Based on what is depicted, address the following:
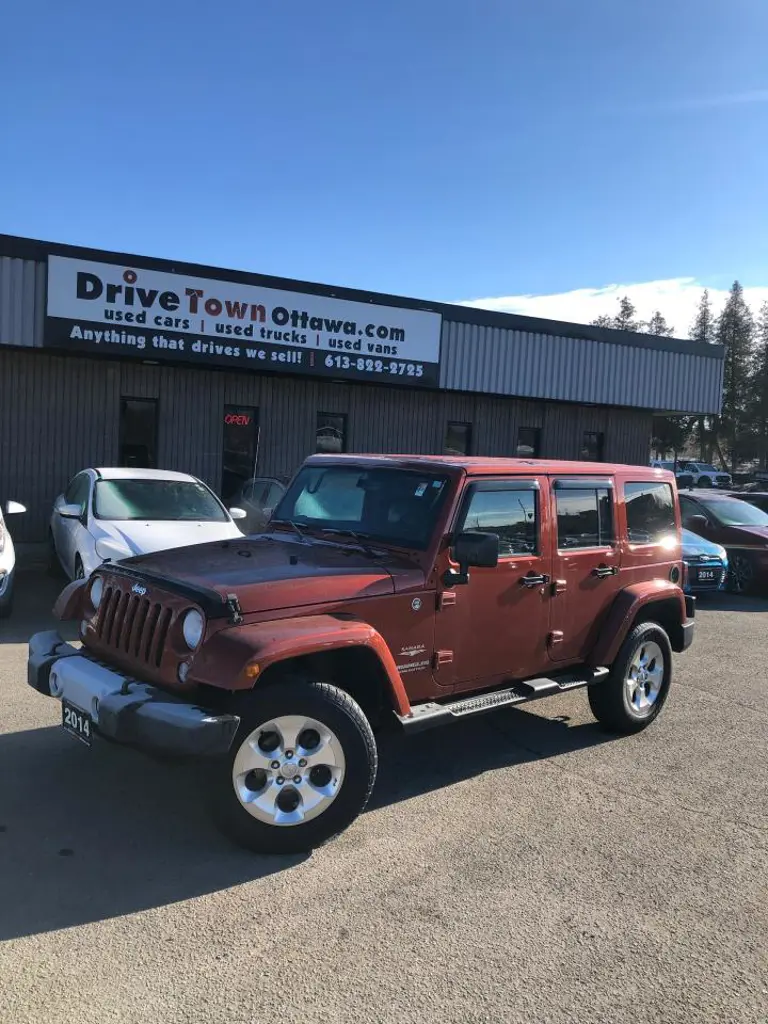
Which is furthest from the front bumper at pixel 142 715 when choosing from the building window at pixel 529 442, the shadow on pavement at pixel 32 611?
the building window at pixel 529 442

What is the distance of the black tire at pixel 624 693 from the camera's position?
5.53 meters

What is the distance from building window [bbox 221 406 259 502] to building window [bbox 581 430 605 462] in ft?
27.5

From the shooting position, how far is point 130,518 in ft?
29.5

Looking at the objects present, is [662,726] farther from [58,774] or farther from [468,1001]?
[58,774]

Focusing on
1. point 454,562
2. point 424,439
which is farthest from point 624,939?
point 424,439

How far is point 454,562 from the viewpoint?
4480 millimetres

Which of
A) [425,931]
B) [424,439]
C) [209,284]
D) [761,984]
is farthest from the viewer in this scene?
[424,439]

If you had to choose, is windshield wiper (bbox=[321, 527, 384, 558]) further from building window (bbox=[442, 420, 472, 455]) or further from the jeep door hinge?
building window (bbox=[442, 420, 472, 455])

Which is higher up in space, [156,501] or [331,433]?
[331,433]

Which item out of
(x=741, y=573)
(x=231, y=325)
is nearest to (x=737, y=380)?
(x=741, y=573)

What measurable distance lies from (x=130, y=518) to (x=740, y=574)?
9.05 metres

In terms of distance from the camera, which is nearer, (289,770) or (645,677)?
(289,770)

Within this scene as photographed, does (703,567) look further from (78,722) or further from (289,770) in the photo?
(78,722)

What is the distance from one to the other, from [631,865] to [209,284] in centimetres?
1163
